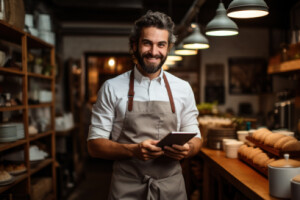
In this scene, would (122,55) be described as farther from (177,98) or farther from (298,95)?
(177,98)

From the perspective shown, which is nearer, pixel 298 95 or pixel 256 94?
pixel 298 95

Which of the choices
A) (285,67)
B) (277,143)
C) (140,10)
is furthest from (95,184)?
(277,143)

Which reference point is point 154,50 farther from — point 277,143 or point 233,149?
point 233,149

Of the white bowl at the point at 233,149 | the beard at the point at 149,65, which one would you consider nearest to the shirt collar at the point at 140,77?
the beard at the point at 149,65

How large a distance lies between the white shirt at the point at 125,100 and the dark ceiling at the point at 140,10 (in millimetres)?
4125

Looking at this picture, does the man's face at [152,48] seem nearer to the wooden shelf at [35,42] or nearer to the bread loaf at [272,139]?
the bread loaf at [272,139]

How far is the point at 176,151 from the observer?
76.5 inches

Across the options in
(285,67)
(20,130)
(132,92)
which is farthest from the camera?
(285,67)

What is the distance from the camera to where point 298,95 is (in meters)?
4.51

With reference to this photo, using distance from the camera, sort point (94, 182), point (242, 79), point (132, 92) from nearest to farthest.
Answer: point (132, 92) → point (94, 182) → point (242, 79)

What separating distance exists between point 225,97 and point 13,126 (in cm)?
621

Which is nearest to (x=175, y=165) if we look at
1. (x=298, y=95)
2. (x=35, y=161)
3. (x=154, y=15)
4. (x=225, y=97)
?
(x=154, y=15)

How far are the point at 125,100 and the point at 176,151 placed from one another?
51 cm

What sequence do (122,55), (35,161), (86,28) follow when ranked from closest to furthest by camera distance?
(35,161) < (86,28) < (122,55)
